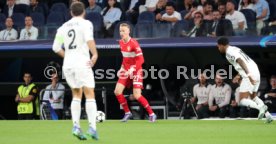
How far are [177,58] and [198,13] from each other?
1.86 metres

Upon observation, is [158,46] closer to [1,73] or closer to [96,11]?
[96,11]

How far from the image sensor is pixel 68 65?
12453 millimetres

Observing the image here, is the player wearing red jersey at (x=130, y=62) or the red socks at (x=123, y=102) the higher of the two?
the player wearing red jersey at (x=130, y=62)

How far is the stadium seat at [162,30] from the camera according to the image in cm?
2139

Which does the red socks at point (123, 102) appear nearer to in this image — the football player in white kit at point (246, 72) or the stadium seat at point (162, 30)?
the football player in white kit at point (246, 72)

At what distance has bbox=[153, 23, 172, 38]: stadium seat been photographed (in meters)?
21.4

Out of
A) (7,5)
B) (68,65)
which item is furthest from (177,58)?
(68,65)

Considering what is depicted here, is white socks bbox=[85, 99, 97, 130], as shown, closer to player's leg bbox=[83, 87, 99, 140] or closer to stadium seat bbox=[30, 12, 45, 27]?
player's leg bbox=[83, 87, 99, 140]

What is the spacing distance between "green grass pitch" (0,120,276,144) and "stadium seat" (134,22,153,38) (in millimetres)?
4799

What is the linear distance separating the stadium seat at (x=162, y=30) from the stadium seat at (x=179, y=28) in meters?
0.13

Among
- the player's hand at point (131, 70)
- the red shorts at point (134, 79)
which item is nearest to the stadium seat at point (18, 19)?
the red shorts at point (134, 79)

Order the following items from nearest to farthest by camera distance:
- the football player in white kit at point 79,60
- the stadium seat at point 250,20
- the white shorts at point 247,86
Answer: the football player in white kit at point 79,60 < the white shorts at point 247,86 < the stadium seat at point 250,20

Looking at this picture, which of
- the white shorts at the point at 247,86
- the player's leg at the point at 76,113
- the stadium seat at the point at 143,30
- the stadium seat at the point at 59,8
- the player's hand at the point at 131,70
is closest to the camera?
the player's leg at the point at 76,113

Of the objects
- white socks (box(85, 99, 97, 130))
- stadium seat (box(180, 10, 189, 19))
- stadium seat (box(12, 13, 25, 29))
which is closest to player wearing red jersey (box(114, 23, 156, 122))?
stadium seat (box(180, 10, 189, 19))
